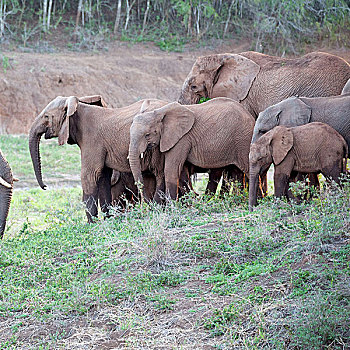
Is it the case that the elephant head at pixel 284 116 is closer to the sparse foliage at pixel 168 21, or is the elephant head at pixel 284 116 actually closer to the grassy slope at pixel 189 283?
the grassy slope at pixel 189 283

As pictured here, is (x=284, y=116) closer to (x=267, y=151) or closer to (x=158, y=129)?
(x=267, y=151)

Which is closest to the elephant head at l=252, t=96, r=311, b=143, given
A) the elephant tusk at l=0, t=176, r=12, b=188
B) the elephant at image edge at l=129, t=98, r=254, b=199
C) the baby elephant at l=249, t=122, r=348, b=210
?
the elephant at image edge at l=129, t=98, r=254, b=199

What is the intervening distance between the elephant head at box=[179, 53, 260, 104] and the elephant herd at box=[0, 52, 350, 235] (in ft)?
0.07

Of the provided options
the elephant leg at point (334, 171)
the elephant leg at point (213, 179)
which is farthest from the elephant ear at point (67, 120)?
the elephant leg at point (334, 171)

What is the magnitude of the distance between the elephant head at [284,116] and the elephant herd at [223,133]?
12 mm

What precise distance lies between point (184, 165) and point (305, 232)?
2.95 meters

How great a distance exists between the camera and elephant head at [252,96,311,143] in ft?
25.9

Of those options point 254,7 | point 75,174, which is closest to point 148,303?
point 75,174

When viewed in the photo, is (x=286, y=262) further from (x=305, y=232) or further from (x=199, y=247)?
(x=199, y=247)

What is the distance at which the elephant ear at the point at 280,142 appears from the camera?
7336 mm

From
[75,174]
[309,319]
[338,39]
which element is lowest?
[75,174]

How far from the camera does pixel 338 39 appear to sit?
21.3 meters

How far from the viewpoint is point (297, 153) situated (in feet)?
24.3

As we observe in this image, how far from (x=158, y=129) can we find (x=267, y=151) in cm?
148
